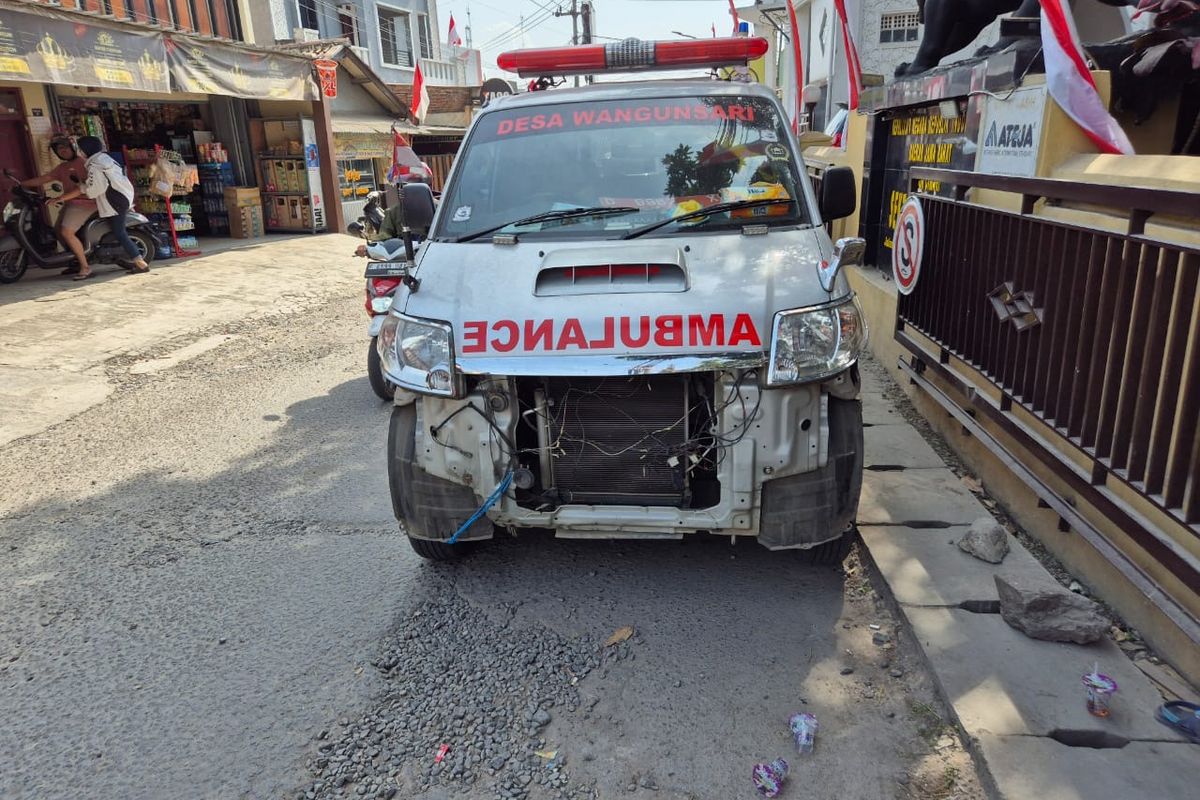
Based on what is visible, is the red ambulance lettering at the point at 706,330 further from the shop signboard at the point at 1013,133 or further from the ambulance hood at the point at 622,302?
the shop signboard at the point at 1013,133

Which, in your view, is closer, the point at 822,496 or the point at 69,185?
the point at 822,496

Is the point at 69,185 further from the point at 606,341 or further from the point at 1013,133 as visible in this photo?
the point at 1013,133

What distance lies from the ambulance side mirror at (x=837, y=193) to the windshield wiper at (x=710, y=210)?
400 mm

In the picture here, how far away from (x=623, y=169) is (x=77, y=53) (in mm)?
8996

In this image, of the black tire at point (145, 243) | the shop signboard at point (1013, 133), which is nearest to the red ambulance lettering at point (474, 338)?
the shop signboard at point (1013, 133)

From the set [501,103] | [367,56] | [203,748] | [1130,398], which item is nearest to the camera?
[203,748]

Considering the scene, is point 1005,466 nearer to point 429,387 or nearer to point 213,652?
point 429,387

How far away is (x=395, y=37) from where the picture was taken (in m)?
25.3

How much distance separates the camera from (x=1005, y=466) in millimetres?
4004

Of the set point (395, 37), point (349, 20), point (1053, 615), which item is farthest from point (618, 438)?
point (395, 37)

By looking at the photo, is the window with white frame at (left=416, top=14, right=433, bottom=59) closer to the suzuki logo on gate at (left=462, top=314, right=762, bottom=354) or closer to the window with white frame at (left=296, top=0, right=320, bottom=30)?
the window with white frame at (left=296, top=0, right=320, bottom=30)

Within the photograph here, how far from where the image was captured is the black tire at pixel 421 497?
3.25m

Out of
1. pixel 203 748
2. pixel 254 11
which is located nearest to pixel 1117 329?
pixel 203 748

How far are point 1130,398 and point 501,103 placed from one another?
3.29 metres
